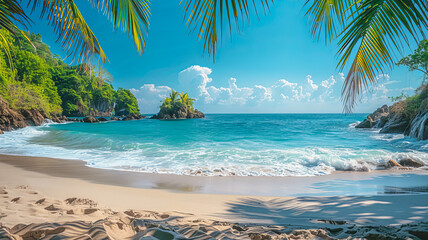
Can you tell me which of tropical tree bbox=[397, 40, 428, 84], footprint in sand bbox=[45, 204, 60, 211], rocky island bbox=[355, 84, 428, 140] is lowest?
footprint in sand bbox=[45, 204, 60, 211]

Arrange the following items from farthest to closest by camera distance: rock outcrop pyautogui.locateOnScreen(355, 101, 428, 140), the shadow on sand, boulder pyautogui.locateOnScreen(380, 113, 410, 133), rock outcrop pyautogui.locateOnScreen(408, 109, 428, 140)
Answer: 1. boulder pyautogui.locateOnScreen(380, 113, 410, 133)
2. rock outcrop pyautogui.locateOnScreen(355, 101, 428, 140)
3. rock outcrop pyautogui.locateOnScreen(408, 109, 428, 140)
4. the shadow on sand

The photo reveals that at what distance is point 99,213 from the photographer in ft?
9.11

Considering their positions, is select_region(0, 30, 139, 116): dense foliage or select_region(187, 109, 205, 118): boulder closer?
select_region(0, 30, 139, 116): dense foliage

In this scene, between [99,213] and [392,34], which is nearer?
[392,34]

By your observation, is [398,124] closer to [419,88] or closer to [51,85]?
[419,88]

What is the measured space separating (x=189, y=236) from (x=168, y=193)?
8.69 feet

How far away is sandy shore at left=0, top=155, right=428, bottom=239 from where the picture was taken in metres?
2.09

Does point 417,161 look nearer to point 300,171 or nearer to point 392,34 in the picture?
point 300,171

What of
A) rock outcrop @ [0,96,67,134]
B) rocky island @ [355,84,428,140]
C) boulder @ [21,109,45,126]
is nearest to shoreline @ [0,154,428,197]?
rocky island @ [355,84,428,140]

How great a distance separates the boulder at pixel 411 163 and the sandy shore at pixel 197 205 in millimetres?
1065

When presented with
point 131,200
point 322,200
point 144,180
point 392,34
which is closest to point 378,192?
point 322,200

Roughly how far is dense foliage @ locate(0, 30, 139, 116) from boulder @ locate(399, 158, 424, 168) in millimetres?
9637

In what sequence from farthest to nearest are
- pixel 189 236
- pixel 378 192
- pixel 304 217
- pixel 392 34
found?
pixel 378 192 < pixel 304 217 < pixel 392 34 < pixel 189 236

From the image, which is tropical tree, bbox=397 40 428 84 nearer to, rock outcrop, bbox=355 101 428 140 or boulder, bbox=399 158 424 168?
rock outcrop, bbox=355 101 428 140
